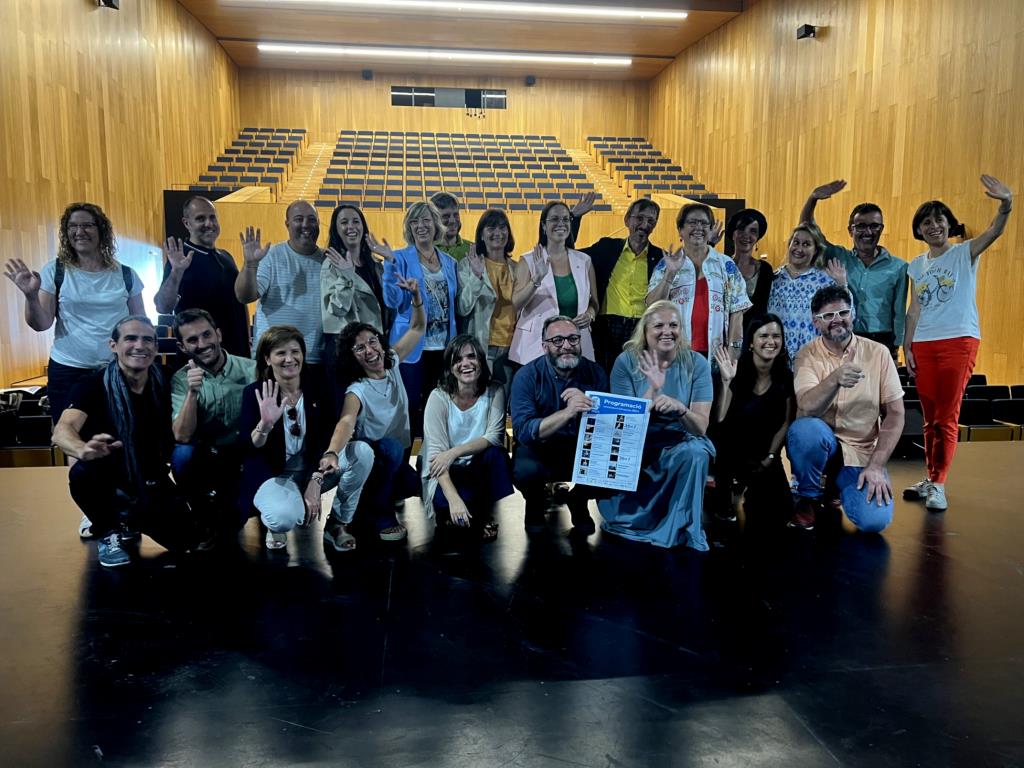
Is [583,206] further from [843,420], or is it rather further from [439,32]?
[439,32]

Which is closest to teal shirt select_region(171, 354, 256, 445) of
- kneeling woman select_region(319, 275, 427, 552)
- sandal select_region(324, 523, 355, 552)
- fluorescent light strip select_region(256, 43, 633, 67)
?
kneeling woman select_region(319, 275, 427, 552)

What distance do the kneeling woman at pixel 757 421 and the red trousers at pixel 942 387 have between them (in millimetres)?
699

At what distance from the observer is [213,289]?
3.10m

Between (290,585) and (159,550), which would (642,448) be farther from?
(159,550)

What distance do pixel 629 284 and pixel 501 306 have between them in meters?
0.55

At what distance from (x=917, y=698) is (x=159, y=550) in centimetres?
232

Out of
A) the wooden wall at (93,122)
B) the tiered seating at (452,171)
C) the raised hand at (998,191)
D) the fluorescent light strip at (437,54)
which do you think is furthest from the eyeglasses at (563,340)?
the fluorescent light strip at (437,54)

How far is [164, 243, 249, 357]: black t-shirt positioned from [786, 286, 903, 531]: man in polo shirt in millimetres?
2209

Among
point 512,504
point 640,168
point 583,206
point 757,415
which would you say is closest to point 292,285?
point 512,504

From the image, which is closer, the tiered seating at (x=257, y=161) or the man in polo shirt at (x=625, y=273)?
the man in polo shirt at (x=625, y=273)

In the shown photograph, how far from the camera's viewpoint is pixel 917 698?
1704mm

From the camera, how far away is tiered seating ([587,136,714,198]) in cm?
1221

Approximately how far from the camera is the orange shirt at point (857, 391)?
2.91 m

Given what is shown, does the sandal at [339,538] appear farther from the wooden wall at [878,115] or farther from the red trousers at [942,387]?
the wooden wall at [878,115]
